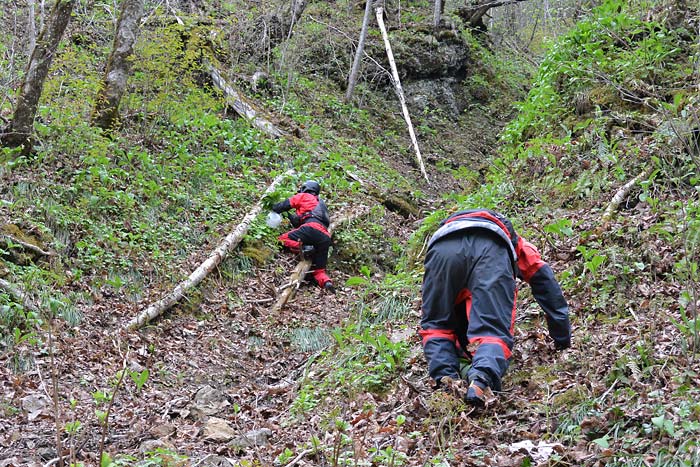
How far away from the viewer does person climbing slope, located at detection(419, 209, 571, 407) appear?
4.25 metres

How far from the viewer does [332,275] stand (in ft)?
31.9

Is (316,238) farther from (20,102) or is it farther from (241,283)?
(20,102)

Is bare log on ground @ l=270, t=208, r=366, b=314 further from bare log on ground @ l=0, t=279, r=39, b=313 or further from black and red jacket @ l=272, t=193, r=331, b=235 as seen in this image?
bare log on ground @ l=0, t=279, r=39, b=313

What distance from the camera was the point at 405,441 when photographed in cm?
398

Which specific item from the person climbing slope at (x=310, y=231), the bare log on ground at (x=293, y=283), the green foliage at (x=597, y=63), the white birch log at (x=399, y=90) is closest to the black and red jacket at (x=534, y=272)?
the bare log on ground at (x=293, y=283)

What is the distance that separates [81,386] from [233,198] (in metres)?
5.06

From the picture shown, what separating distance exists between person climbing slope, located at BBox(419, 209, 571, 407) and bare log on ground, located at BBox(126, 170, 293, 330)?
12.3 feet

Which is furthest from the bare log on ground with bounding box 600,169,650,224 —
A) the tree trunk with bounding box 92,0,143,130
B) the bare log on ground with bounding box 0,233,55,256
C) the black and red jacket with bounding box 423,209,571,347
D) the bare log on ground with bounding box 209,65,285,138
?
the bare log on ground with bounding box 209,65,285,138

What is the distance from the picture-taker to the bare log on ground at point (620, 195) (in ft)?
21.4

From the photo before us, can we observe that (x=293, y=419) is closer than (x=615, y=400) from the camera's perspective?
No

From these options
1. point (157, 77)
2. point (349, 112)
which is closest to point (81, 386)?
point (157, 77)

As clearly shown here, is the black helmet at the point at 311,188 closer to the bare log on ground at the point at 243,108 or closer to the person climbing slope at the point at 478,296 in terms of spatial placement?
the bare log on ground at the point at 243,108

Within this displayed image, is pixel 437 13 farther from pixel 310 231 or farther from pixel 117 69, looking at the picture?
pixel 310 231

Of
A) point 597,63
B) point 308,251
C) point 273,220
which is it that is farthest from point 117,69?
point 597,63
